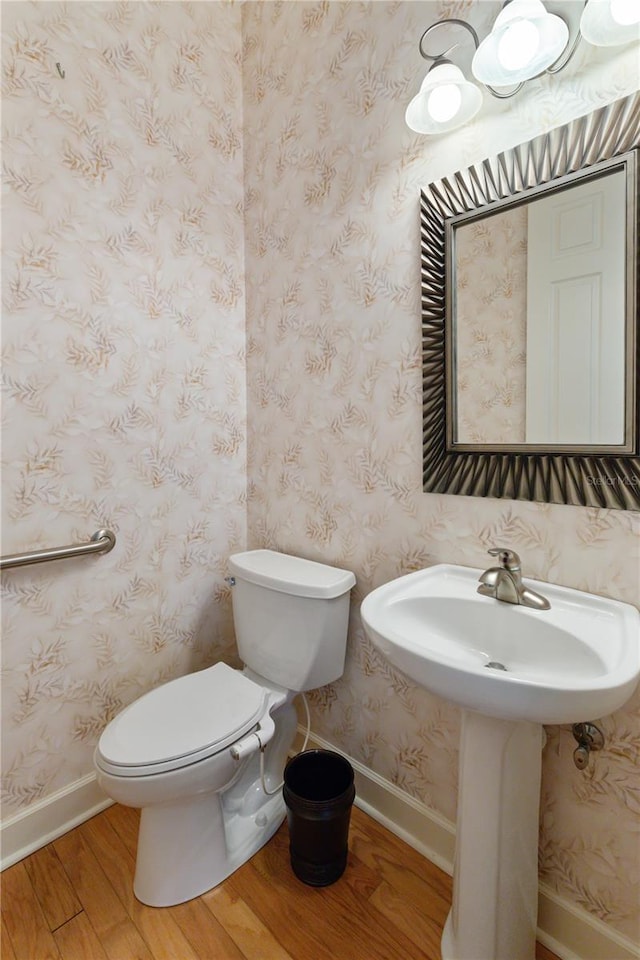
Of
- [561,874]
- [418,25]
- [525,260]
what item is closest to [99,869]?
[561,874]

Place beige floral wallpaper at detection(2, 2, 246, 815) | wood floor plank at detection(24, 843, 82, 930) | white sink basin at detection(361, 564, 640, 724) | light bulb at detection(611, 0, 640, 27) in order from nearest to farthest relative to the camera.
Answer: white sink basin at detection(361, 564, 640, 724) → light bulb at detection(611, 0, 640, 27) → wood floor plank at detection(24, 843, 82, 930) → beige floral wallpaper at detection(2, 2, 246, 815)

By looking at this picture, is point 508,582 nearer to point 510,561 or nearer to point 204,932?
point 510,561

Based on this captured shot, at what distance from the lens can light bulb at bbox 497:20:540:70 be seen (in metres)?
0.84

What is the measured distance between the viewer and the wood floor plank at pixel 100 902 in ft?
3.25

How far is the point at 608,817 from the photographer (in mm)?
893

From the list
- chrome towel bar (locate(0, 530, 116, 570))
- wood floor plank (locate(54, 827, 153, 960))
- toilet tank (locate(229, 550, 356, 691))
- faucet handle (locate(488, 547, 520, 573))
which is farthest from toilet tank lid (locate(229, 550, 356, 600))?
wood floor plank (locate(54, 827, 153, 960))

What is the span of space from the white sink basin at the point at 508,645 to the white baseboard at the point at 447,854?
575mm

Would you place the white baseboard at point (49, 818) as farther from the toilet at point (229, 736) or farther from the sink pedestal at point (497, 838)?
the sink pedestal at point (497, 838)

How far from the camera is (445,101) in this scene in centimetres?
98

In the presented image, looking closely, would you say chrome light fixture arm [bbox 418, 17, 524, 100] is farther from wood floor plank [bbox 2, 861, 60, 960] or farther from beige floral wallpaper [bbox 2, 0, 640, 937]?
wood floor plank [bbox 2, 861, 60, 960]

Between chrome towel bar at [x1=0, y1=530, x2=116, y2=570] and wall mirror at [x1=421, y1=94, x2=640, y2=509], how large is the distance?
3.15 ft

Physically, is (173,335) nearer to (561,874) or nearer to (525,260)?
(525,260)

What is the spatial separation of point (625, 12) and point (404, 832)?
191 centimetres

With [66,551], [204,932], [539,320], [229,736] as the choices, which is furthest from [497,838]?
[66,551]
